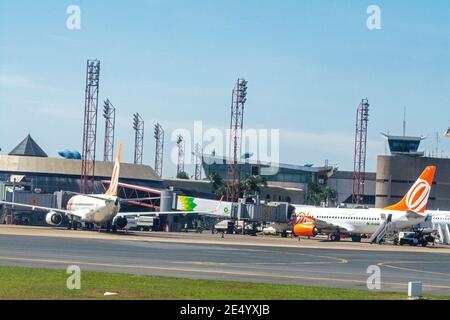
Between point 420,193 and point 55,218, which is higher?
point 420,193

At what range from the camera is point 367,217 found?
331 feet

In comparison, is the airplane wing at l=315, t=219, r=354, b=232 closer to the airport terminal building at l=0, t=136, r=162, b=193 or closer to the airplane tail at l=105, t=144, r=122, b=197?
the airplane tail at l=105, t=144, r=122, b=197

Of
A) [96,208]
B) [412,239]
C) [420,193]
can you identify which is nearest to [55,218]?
[96,208]

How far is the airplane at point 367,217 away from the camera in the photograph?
315 feet

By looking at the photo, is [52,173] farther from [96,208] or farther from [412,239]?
[412,239]

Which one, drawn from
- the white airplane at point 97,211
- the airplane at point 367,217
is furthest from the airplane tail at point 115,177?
the airplane at point 367,217

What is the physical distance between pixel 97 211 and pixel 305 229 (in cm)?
2378

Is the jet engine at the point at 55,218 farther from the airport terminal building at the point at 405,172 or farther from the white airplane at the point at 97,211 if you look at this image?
the airport terminal building at the point at 405,172

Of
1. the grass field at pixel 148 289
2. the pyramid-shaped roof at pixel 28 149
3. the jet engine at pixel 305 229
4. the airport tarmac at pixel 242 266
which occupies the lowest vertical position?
the jet engine at pixel 305 229

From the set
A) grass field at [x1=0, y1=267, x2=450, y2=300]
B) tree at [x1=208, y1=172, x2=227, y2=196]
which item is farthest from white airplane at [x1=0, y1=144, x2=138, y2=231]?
tree at [x1=208, y1=172, x2=227, y2=196]

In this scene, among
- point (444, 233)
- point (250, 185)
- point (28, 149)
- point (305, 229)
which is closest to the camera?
point (305, 229)
